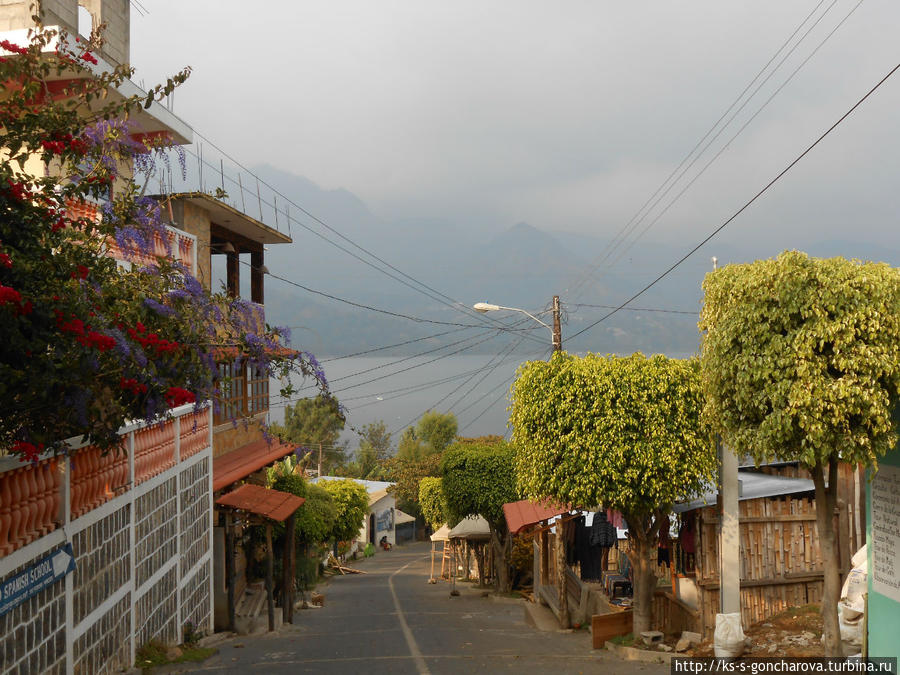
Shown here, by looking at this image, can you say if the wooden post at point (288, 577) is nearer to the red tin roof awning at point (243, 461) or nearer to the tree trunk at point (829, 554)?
the red tin roof awning at point (243, 461)

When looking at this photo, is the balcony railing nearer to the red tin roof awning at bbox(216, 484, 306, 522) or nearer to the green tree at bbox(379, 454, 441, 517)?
the red tin roof awning at bbox(216, 484, 306, 522)

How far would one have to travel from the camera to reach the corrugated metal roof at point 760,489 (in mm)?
13375

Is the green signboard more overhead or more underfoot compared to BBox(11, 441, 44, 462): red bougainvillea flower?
more underfoot

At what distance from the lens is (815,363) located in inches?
A: 346

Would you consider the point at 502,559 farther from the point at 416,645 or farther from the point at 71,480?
the point at 71,480

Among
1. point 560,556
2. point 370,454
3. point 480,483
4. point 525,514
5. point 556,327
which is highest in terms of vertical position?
point 556,327

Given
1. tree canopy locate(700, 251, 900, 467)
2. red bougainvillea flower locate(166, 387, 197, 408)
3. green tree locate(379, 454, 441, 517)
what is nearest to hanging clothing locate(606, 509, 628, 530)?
tree canopy locate(700, 251, 900, 467)

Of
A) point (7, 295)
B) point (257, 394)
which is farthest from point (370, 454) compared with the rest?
point (7, 295)

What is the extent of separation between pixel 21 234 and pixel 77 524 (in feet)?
12.0

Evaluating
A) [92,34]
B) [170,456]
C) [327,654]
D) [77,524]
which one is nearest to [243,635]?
[327,654]

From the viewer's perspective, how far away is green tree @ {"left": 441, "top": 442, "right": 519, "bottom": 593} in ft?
96.1

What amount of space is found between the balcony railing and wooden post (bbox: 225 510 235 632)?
5342 mm

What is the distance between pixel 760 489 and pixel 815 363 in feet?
18.0

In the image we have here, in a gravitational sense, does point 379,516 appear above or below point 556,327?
below
